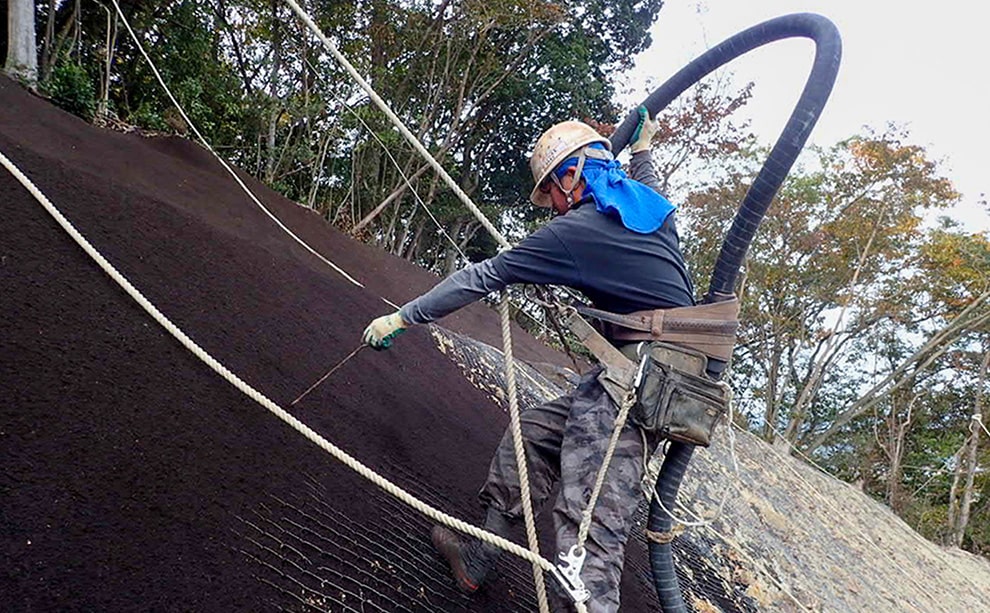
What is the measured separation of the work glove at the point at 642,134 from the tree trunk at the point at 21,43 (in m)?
6.67

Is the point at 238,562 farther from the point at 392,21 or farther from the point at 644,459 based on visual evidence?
the point at 392,21

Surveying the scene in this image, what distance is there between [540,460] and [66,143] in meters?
5.45

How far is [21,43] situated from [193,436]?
6.73 m

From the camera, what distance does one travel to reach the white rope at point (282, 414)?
1.63 meters

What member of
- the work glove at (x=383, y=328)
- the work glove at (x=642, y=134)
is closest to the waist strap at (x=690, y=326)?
the work glove at (x=383, y=328)

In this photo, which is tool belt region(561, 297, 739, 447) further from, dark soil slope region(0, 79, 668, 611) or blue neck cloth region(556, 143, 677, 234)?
dark soil slope region(0, 79, 668, 611)

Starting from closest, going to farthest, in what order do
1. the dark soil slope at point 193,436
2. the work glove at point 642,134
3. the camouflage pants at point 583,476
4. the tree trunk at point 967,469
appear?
the dark soil slope at point 193,436 → the camouflage pants at point 583,476 → the work glove at point 642,134 → the tree trunk at point 967,469

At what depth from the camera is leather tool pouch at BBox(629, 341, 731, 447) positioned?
81.0 inches

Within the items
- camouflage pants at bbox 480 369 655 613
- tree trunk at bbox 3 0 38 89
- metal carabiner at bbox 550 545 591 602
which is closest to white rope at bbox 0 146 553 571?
metal carabiner at bbox 550 545 591 602

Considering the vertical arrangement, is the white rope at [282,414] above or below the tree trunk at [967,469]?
above

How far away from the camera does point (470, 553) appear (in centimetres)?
223

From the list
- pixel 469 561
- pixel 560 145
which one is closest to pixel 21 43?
pixel 560 145

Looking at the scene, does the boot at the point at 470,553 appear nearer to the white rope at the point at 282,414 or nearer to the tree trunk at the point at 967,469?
the white rope at the point at 282,414

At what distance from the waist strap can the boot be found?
2.76 feet
